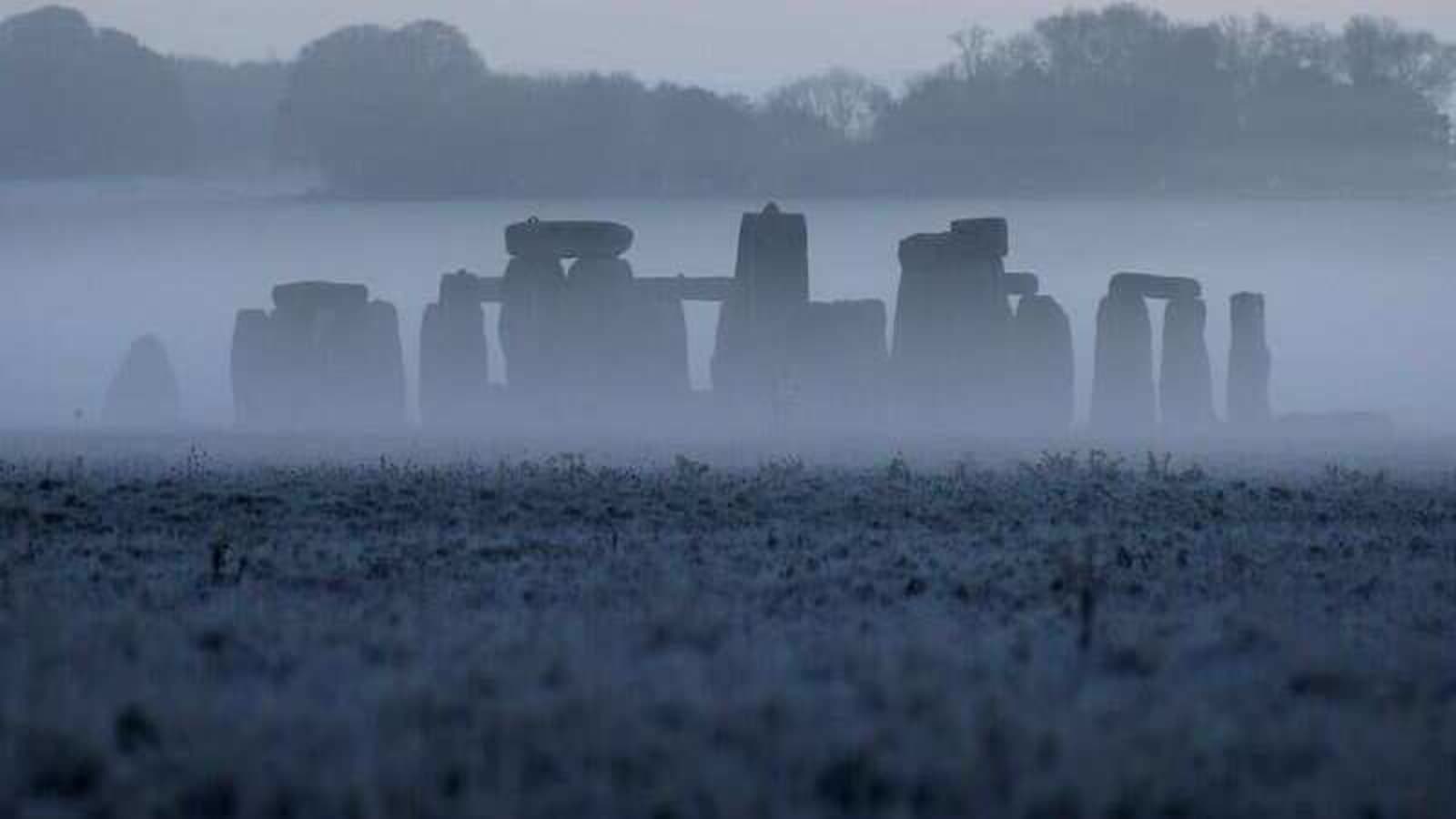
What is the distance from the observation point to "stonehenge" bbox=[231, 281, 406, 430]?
56.8 meters

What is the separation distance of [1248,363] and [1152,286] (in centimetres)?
384

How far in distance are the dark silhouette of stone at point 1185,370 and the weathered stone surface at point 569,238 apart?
546 inches

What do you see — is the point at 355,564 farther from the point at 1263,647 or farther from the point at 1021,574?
the point at 1263,647

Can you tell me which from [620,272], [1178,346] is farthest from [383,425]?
[1178,346]

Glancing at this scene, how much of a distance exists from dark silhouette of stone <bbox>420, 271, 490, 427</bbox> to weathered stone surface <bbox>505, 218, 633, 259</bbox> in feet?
14.6

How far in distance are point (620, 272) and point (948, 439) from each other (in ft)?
36.7

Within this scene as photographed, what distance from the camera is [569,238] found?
5116 cm

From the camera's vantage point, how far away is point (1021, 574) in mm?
15297

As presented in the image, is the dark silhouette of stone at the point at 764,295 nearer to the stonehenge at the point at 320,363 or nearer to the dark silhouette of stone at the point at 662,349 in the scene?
the dark silhouette of stone at the point at 662,349

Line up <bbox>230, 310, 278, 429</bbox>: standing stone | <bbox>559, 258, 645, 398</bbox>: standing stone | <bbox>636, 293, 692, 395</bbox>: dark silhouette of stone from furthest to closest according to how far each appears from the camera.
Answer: <bbox>230, 310, 278, 429</bbox>: standing stone, <bbox>636, 293, 692, 395</bbox>: dark silhouette of stone, <bbox>559, 258, 645, 398</bbox>: standing stone

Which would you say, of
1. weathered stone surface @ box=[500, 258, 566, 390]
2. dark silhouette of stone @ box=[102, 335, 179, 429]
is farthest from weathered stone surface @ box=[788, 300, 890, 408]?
dark silhouette of stone @ box=[102, 335, 179, 429]

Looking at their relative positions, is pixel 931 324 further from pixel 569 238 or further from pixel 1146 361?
pixel 569 238

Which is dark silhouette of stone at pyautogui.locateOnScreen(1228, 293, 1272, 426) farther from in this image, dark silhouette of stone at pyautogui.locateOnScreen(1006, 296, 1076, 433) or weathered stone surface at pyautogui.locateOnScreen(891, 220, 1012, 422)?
weathered stone surface at pyautogui.locateOnScreen(891, 220, 1012, 422)

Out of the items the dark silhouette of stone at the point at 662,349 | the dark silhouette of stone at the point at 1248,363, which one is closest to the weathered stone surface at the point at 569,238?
the dark silhouette of stone at the point at 662,349
